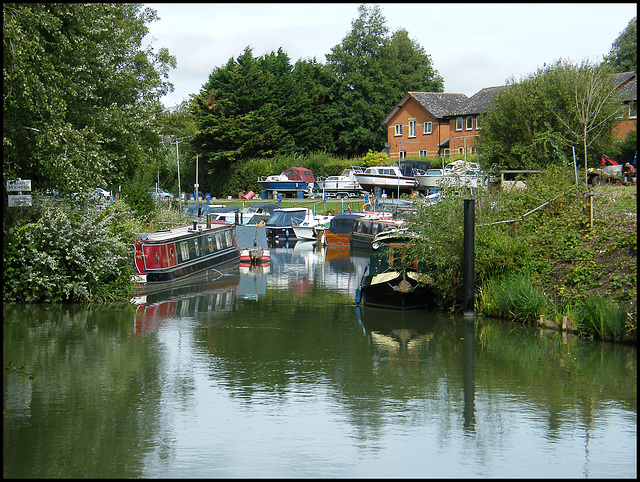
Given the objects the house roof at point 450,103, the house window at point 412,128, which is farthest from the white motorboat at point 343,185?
the house roof at point 450,103

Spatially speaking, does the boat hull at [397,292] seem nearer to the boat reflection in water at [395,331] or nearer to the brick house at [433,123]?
the boat reflection in water at [395,331]

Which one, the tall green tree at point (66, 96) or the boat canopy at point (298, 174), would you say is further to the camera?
the boat canopy at point (298, 174)

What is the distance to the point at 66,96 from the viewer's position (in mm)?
18953

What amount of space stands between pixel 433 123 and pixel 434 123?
0.32 ft

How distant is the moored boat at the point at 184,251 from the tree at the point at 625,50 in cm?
5030

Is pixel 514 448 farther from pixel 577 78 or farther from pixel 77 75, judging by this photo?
pixel 577 78

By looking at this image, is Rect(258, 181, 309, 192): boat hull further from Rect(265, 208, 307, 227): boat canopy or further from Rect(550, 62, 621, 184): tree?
Rect(550, 62, 621, 184): tree

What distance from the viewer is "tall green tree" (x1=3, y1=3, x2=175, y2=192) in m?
15.3

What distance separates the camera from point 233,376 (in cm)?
1380

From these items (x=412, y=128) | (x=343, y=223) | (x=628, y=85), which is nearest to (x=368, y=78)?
(x=412, y=128)

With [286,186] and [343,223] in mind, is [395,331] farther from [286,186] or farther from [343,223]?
[286,186]

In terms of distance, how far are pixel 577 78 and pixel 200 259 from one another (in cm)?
1895

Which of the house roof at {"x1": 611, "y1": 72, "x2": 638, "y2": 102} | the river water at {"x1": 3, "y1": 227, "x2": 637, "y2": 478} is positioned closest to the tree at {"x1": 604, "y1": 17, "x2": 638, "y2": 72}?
the house roof at {"x1": 611, "y1": 72, "x2": 638, "y2": 102}

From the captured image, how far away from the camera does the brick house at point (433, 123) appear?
61719 millimetres
